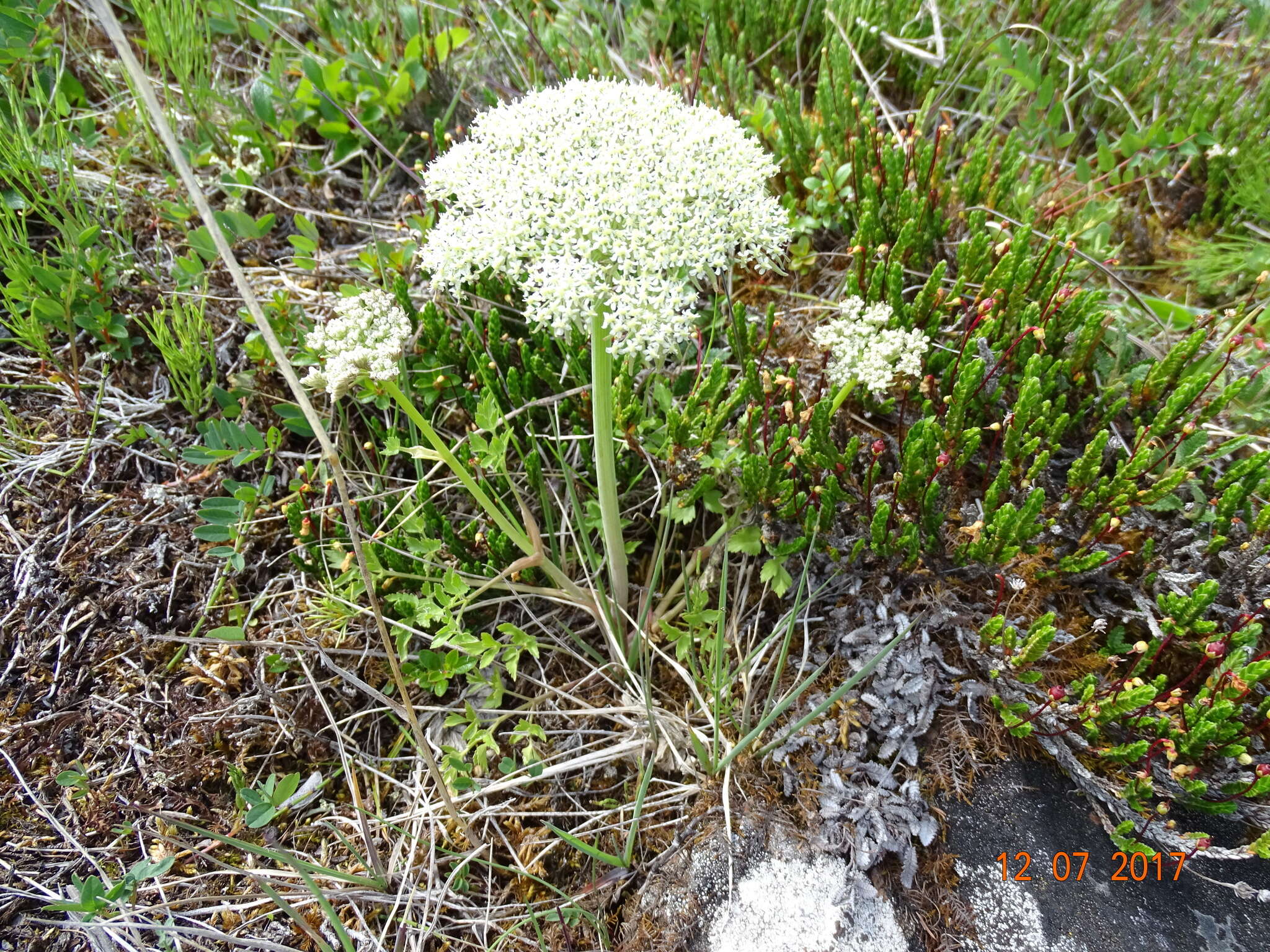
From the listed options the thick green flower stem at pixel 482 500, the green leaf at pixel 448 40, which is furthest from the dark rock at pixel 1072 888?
the green leaf at pixel 448 40

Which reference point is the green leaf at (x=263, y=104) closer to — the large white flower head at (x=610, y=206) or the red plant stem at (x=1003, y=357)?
the large white flower head at (x=610, y=206)

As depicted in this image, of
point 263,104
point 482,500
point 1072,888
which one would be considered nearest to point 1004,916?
point 1072,888

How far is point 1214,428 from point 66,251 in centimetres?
444

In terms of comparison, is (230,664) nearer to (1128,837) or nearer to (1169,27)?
(1128,837)

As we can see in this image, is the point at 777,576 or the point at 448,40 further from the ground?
the point at 448,40

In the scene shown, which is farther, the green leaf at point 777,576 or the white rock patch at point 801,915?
the green leaf at point 777,576

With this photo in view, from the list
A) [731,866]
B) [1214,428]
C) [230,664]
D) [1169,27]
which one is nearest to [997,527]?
[1214,428]

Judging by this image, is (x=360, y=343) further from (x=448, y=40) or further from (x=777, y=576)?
(x=448, y=40)

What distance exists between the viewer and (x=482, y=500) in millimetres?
2266

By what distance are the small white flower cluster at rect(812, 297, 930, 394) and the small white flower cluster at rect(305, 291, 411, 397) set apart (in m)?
1.30

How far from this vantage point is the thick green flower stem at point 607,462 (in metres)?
2.07

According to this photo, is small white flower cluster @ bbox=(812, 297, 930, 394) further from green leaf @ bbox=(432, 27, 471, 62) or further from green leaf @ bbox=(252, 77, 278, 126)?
green leaf @ bbox=(252, 77, 278, 126)
